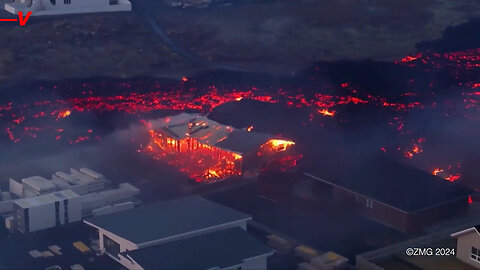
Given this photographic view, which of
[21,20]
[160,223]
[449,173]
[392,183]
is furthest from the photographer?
[21,20]

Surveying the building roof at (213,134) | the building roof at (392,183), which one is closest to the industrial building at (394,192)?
the building roof at (392,183)

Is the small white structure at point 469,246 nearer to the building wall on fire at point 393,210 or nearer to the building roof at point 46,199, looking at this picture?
the building wall on fire at point 393,210

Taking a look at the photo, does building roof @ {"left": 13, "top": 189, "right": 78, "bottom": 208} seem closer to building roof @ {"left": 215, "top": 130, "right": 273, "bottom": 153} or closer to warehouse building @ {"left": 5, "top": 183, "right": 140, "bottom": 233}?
warehouse building @ {"left": 5, "top": 183, "right": 140, "bottom": 233}

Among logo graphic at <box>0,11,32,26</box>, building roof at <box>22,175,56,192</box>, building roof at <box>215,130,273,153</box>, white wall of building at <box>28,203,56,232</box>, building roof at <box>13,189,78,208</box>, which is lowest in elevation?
white wall of building at <box>28,203,56,232</box>

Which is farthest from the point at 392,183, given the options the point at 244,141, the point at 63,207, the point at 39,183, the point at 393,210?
the point at 39,183

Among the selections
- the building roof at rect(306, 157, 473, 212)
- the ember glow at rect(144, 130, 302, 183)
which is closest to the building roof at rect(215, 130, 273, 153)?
the ember glow at rect(144, 130, 302, 183)

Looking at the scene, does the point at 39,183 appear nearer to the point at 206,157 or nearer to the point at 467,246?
the point at 206,157
